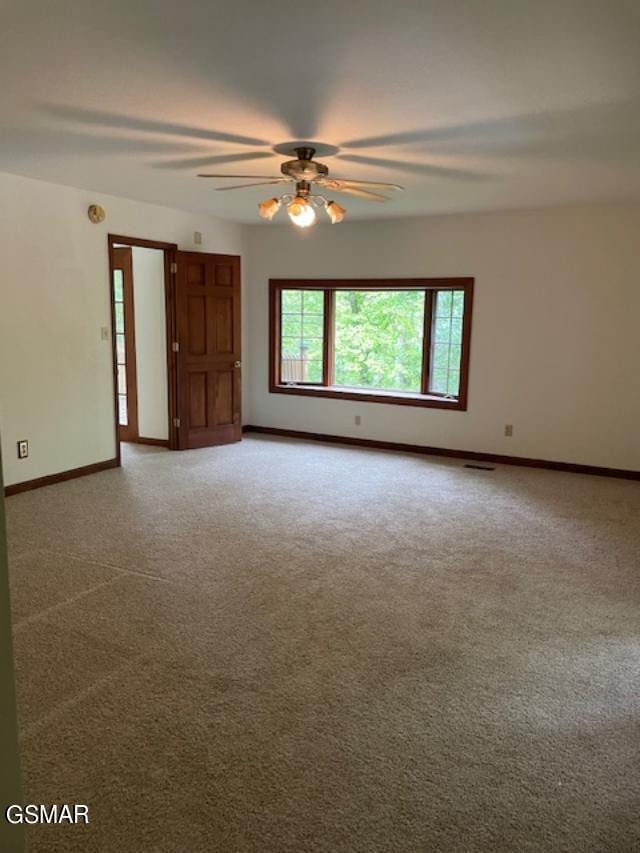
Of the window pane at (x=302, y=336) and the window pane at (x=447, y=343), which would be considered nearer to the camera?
the window pane at (x=447, y=343)

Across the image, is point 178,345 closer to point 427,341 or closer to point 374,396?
point 374,396

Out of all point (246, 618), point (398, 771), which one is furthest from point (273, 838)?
point (246, 618)

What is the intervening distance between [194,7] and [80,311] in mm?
3685

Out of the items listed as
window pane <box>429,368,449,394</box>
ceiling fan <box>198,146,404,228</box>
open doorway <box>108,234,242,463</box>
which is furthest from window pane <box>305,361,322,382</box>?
ceiling fan <box>198,146,404,228</box>

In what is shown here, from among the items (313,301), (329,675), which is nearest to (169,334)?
(313,301)

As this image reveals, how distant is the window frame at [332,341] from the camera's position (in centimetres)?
617

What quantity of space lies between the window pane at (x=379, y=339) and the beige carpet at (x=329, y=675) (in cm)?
244

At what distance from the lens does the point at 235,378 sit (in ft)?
22.4

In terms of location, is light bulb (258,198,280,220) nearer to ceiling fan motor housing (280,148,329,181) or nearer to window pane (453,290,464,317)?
ceiling fan motor housing (280,148,329,181)

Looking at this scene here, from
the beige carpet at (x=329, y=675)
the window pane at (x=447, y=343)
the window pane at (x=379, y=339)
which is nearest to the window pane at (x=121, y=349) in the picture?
the window pane at (x=379, y=339)

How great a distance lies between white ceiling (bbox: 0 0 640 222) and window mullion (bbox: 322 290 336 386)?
2.68m

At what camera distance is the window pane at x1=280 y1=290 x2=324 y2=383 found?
7.09m

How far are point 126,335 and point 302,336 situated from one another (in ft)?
6.39

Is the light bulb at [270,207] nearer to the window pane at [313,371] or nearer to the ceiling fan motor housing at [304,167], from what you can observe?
the ceiling fan motor housing at [304,167]
